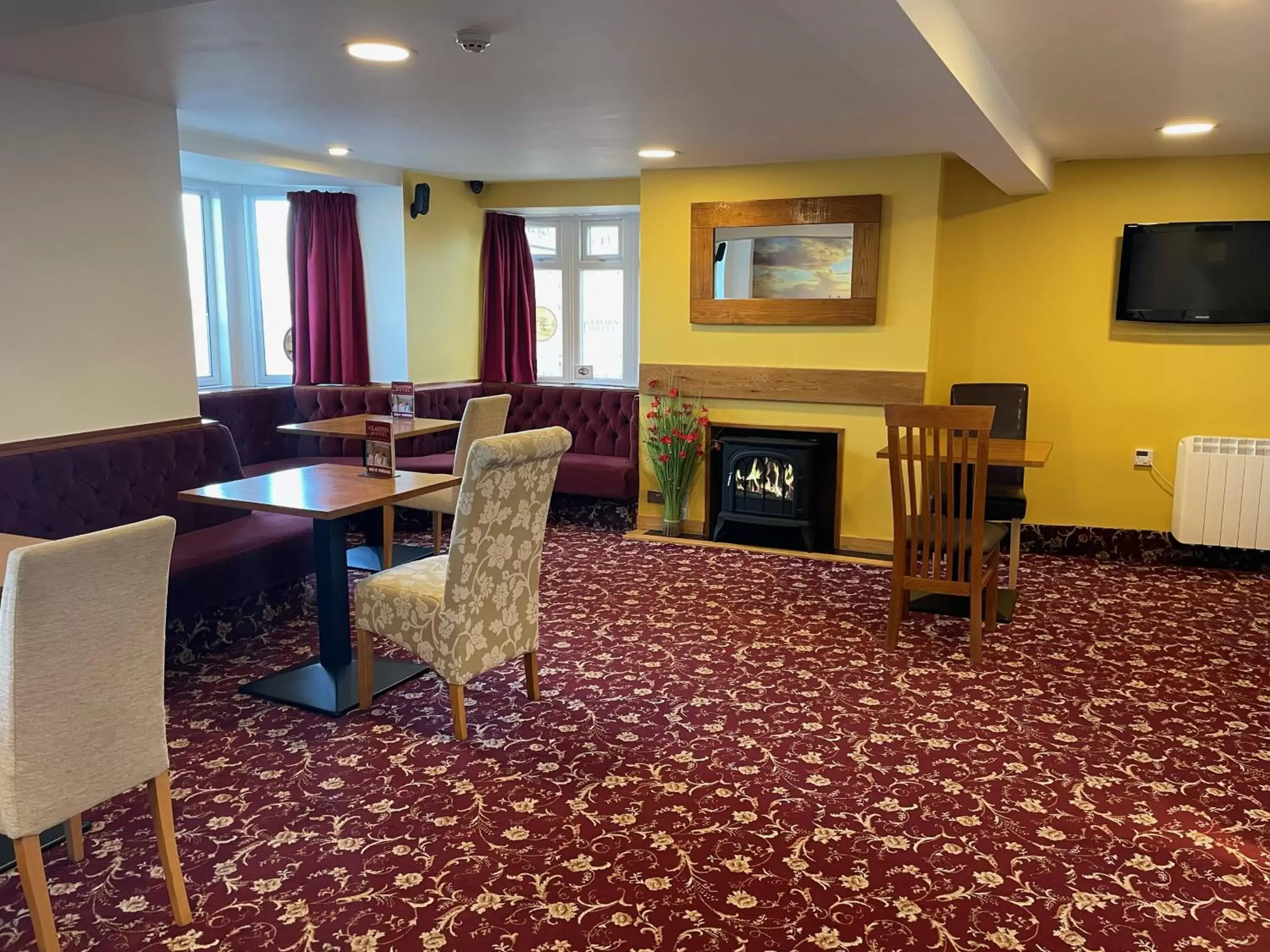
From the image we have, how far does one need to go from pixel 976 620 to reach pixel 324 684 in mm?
2618

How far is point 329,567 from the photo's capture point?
3.35 metres

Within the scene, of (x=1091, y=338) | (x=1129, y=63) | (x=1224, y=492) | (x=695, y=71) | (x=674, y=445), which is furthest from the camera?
(x=674, y=445)

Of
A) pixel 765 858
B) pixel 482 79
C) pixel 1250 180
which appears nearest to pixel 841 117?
pixel 482 79

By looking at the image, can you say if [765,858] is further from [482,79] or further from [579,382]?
[579,382]

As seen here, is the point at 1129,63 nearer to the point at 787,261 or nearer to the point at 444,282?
the point at 787,261

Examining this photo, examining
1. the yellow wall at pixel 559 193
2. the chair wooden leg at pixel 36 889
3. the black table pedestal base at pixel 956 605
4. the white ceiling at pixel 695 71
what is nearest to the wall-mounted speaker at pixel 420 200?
the yellow wall at pixel 559 193

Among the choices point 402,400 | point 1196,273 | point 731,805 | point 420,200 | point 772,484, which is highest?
point 420,200

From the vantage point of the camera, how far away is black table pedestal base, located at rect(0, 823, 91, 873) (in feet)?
7.54

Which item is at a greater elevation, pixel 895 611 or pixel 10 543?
pixel 10 543

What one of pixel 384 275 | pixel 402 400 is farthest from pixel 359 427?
pixel 384 275

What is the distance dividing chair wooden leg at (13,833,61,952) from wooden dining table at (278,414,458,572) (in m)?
2.63

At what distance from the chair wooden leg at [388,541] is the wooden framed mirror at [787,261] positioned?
2.32 metres

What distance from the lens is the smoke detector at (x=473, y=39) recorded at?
9.27 feet

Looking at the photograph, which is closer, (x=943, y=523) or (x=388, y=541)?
(x=943, y=523)
